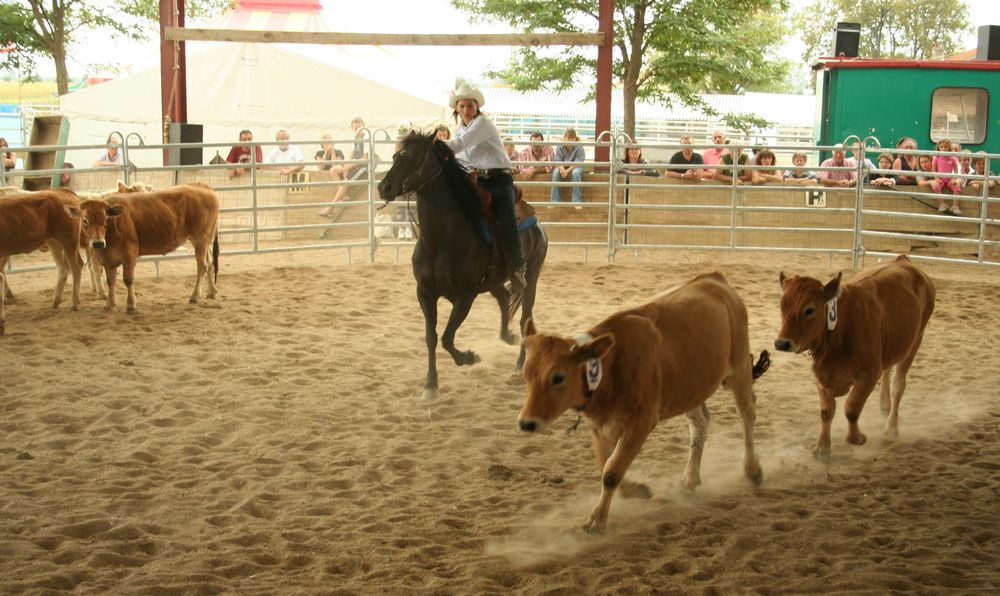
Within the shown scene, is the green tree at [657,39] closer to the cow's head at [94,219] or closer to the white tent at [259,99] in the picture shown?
the white tent at [259,99]

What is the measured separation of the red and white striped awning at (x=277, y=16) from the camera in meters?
19.5

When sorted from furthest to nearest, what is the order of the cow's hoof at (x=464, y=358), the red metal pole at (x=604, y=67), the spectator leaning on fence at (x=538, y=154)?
the red metal pole at (x=604, y=67), the spectator leaning on fence at (x=538, y=154), the cow's hoof at (x=464, y=358)

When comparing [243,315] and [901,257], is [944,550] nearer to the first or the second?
[901,257]

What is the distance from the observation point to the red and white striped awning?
19.5m

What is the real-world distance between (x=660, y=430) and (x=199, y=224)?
548 centimetres

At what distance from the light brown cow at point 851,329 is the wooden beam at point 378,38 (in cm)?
763

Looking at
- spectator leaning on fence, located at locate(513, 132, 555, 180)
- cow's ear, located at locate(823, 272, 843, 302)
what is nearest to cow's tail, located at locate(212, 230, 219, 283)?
spectator leaning on fence, located at locate(513, 132, 555, 180)

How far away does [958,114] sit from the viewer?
15633 mm

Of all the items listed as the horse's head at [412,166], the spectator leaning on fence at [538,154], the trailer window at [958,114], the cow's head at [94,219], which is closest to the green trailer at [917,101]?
the trailer window at [958,114]

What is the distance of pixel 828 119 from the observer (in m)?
15.9

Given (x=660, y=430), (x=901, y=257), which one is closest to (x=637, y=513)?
(x=660, y=430)

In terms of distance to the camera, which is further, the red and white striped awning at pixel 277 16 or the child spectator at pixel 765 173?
the red and white striped awning at pixel 277 16

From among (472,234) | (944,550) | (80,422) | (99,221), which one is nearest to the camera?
(944,550)

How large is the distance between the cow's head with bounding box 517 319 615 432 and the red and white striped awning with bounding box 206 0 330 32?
16.9 metres
